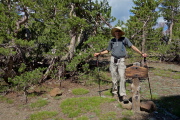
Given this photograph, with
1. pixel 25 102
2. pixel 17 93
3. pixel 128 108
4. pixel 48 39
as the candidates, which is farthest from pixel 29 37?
pixel 128 108

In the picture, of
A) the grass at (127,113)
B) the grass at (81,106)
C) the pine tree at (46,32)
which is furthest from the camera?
the pine tree at (46,32)

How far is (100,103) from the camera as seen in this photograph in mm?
5949

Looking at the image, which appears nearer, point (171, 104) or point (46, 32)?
point (171, 104)

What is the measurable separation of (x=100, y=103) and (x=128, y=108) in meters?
1.18

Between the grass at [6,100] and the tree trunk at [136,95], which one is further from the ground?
the tree trunk at [136,95]

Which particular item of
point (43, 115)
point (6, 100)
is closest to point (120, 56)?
point (43, 115)

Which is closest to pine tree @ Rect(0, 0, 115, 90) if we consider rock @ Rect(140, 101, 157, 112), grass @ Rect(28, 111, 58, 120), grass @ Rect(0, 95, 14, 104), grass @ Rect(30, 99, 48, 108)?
grass @ Rect(0, 95, 14, 104)

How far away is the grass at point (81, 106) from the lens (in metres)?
5.34

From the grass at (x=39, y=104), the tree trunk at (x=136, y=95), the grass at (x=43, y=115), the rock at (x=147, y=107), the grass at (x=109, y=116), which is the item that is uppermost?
the tree trunk at (x=136, y=95)

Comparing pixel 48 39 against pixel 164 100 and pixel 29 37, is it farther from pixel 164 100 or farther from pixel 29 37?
pixel 164 100

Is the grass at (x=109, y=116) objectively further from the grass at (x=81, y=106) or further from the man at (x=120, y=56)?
the man at (x=120, y=56)

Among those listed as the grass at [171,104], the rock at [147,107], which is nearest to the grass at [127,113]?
the rock at [147,107]

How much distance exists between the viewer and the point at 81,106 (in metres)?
5.77

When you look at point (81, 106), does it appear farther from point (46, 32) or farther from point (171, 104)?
point (46, 32)
